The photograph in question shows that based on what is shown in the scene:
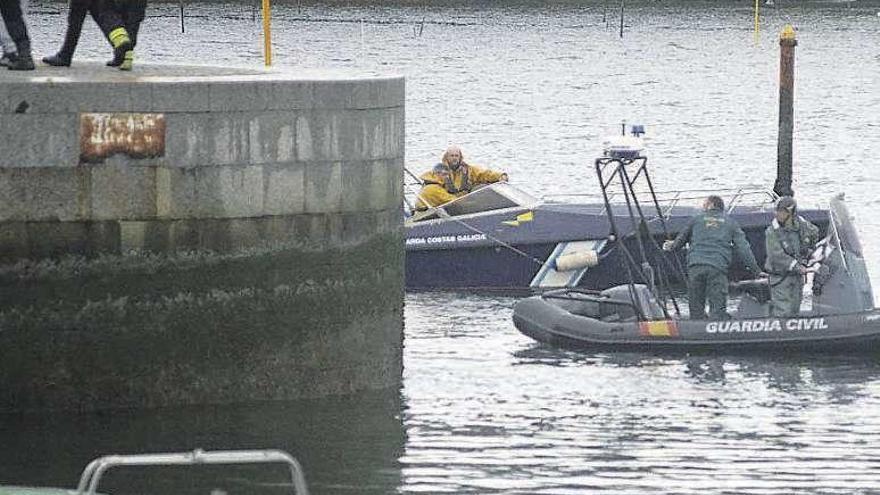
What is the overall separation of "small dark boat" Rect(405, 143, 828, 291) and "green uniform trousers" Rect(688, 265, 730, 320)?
371cm

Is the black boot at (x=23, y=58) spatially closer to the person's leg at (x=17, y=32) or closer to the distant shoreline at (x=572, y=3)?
the person's leg at (x=17, y=32)

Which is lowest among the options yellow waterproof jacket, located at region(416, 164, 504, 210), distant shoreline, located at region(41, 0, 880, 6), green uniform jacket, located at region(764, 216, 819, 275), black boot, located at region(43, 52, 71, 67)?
distant shoreline, located at region(41, 0, 880, 6)

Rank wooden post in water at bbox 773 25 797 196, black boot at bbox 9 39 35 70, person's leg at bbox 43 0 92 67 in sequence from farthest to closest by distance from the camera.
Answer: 1. wooden post in water at bbox 773 25 797 196
2. person's leg at bbox 43 0 92 67
3. black boot at bbox 9 39 35 70

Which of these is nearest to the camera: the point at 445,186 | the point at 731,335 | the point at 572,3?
the point at 731,335

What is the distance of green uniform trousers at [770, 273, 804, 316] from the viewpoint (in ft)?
70.0

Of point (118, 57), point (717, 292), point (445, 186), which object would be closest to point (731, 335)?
point (717, 292)

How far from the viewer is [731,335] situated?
2111cm

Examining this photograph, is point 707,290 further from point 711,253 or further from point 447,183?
point 447,183

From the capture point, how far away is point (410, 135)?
5547 cm

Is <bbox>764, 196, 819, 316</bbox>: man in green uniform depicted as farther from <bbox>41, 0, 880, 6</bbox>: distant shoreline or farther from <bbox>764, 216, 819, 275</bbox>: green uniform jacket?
<bbox>41, 0, 880, 6</bbox>: distant shoreline

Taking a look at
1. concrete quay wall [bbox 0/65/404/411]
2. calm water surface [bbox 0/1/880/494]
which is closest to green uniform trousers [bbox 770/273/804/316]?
calm water surface [bbox 0/1/880/494]

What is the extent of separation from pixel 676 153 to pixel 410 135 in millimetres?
7238

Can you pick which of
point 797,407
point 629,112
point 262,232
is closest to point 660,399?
point 797,407

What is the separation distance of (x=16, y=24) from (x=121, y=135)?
7.18 ft
